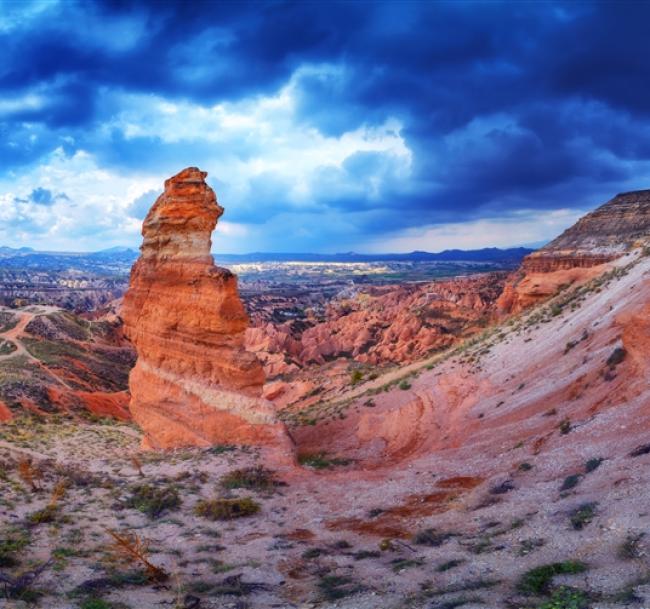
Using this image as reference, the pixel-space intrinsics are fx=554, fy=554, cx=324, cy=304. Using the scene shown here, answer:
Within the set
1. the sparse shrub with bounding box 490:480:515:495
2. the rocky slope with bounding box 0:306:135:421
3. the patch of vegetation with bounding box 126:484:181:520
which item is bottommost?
the rocky slope with bounding box 0:306:135:421

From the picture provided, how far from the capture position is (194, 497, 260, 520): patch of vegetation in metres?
13.1

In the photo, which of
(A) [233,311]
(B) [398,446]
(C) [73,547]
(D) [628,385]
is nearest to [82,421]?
(A) [233,311]

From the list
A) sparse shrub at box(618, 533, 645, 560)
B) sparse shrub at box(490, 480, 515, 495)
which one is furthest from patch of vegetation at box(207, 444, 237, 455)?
sparse shrub at box(618, 533, 645, 560)

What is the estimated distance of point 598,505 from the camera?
8.70m

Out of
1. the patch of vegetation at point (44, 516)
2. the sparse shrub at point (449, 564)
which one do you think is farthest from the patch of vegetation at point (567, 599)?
the patch of vegetation at point (44, 516)

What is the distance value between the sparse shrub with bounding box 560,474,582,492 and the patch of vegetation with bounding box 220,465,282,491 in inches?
307

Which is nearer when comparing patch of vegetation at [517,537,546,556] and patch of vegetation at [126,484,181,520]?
patch of vegetation at [517,537,546,556]

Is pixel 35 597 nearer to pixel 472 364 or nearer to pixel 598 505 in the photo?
pixel 598 505

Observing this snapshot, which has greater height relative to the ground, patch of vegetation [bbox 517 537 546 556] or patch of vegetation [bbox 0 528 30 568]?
patch of vegetation [bbox 517 537 546 556]

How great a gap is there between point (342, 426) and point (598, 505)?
14829mm

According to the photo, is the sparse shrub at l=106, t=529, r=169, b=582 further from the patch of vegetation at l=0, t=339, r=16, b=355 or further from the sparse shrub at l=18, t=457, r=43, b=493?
the patch of vegetation at l=0, t=339, r=16, b=355

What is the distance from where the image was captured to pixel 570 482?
10172 mm

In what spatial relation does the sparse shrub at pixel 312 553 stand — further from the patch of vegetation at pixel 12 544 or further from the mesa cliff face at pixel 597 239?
the mesa cliff face at pixel 597 239

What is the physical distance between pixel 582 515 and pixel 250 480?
30.7ft
